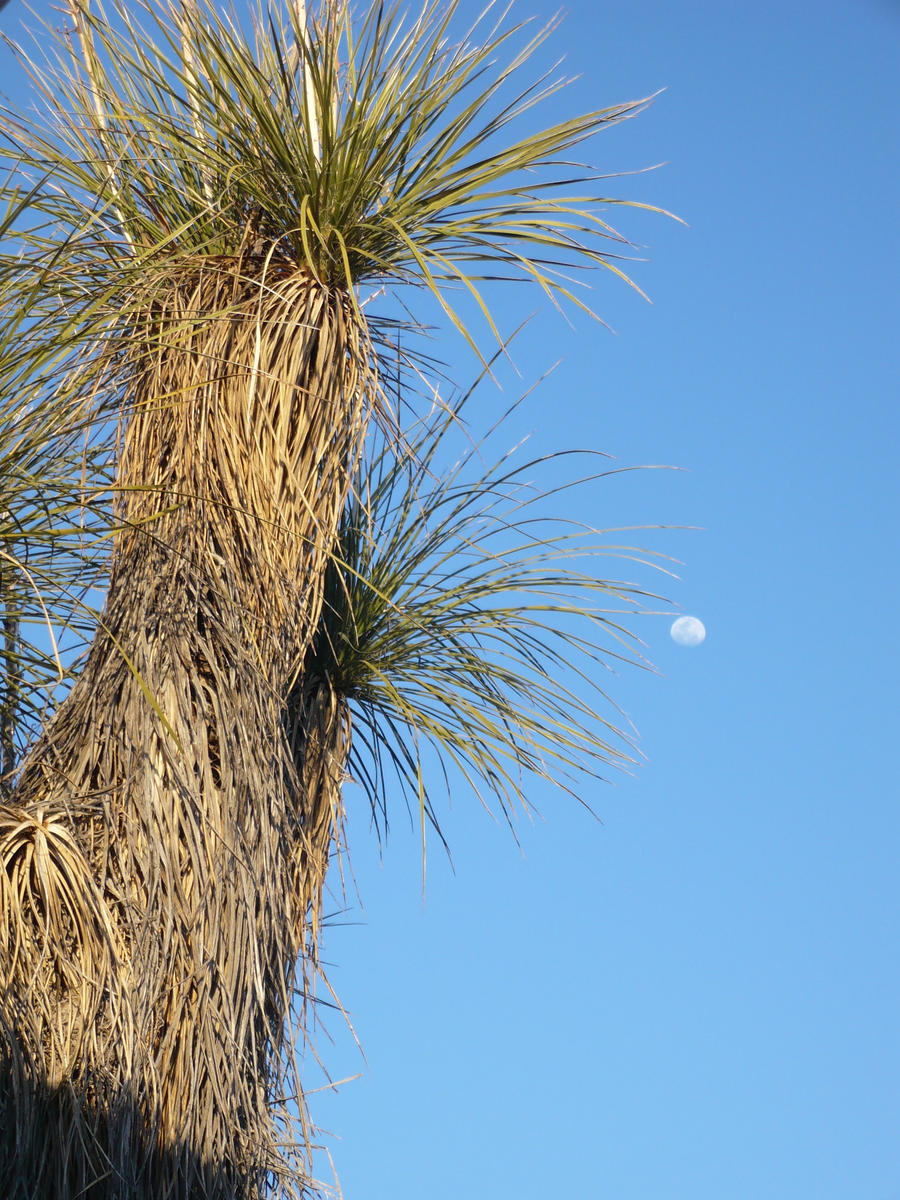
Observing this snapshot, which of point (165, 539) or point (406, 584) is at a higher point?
point (406, 584)

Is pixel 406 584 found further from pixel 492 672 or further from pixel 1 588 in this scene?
pixel 1 588

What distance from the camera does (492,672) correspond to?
279 cm

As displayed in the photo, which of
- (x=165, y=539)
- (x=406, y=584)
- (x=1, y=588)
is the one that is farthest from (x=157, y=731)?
(x=406, y=584)

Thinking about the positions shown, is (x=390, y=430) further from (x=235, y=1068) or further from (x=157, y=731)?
(x=235, y=1068)

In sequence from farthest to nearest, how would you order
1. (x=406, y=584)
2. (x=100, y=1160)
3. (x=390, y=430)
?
1. (x=406, y=584)
2. (x=390, y=430)
3. (x=100, y=1160)

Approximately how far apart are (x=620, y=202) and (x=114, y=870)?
5.19 feet

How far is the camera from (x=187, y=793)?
82.5 inches

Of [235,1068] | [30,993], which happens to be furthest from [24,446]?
[235,1068]

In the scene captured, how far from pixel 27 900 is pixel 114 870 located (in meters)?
0.15

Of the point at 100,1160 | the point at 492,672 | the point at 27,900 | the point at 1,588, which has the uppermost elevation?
the point at 492,672

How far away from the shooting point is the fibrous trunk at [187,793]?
195 cm

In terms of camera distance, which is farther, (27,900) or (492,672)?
(492,672)

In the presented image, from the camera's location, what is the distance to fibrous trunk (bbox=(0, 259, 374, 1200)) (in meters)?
1.95

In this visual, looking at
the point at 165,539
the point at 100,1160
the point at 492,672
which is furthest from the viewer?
the point at 492,672
